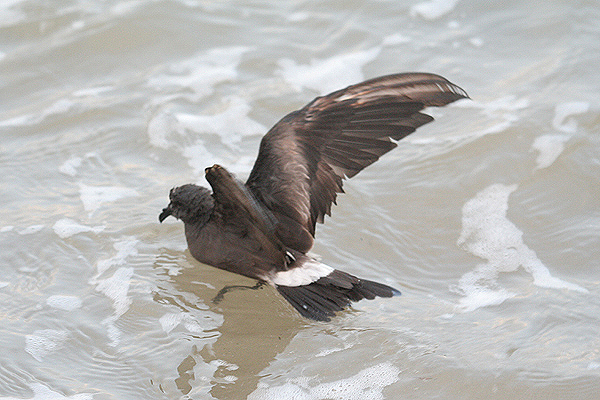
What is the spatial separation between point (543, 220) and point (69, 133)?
3894mm

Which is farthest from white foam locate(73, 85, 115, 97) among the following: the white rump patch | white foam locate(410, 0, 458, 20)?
white foam locate(410, 0, 458, 20)

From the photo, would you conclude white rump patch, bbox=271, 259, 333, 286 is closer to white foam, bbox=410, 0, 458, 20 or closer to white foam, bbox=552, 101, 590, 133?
white foam, bbox=552, 101, 590, 133

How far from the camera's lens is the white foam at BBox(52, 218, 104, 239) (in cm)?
485

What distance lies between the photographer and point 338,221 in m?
5.09

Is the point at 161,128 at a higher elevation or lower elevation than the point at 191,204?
higher

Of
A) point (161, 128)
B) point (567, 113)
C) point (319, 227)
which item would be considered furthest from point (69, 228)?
point (567, 113)

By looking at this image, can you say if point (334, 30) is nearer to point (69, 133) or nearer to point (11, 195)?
point (69, 133)

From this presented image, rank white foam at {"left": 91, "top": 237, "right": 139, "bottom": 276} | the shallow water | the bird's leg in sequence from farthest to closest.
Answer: white foam at {"left": 91, "top": 237, "right": 139, "bottom": 276}
the bird's leg
the shallow water

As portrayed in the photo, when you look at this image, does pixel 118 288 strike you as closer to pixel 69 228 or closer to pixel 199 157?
pixel 69 228

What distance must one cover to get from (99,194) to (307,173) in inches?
73.9

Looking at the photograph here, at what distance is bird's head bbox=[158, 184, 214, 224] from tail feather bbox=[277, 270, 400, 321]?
2.88ft

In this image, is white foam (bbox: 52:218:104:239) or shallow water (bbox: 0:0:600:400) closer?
shallow water (bbox: 0:0:600:400)

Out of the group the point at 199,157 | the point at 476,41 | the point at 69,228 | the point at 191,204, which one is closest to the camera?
the point at 191,204

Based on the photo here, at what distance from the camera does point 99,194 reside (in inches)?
211
